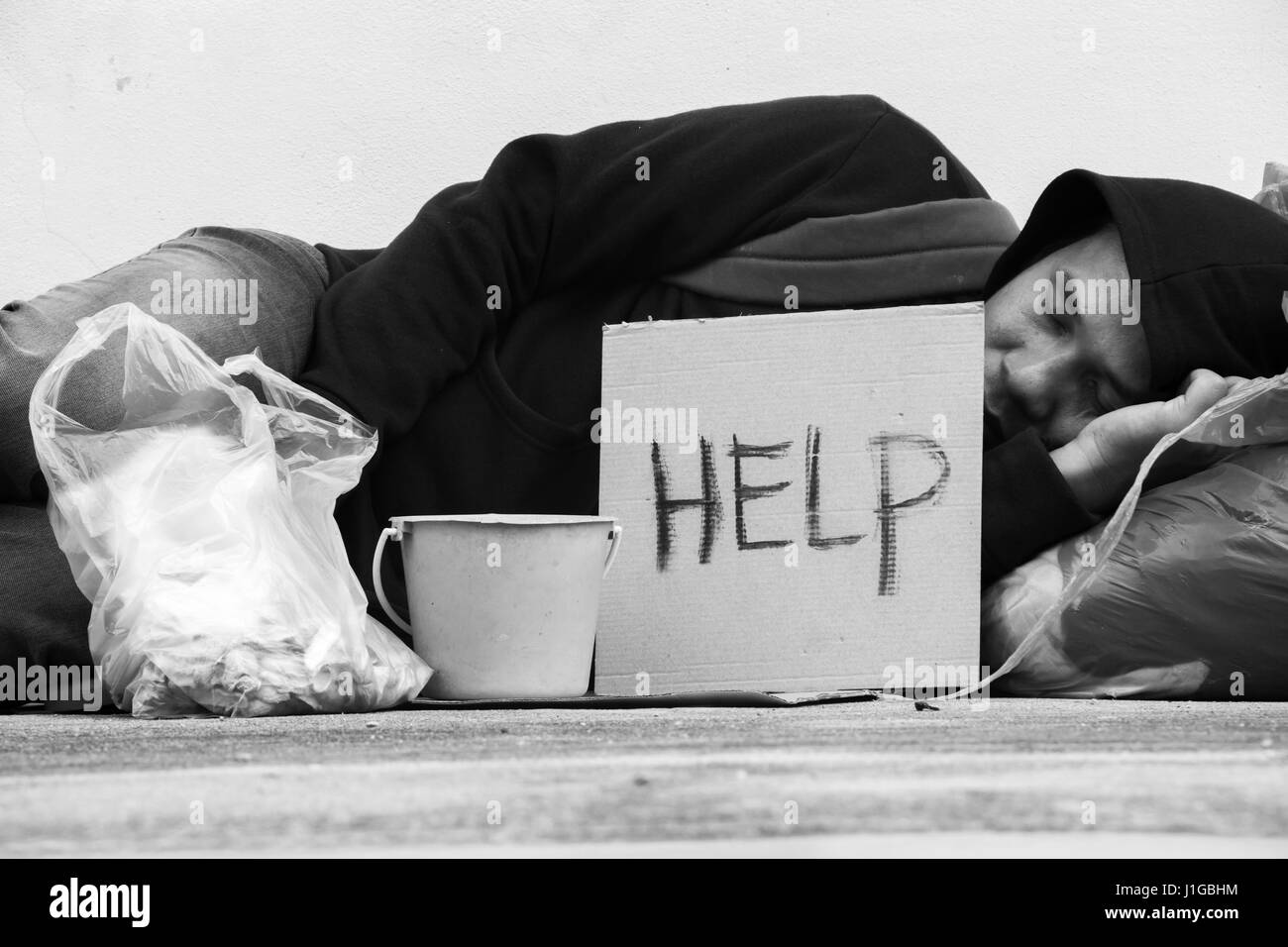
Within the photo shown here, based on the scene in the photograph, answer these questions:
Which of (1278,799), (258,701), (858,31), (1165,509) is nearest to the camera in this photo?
(1278,799)

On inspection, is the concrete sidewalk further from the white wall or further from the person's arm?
the white wall

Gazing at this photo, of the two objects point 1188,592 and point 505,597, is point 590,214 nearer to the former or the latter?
point 505,597

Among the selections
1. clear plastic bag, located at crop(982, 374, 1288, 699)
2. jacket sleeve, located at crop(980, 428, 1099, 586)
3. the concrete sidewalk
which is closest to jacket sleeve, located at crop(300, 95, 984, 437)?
jacket sleeve, located at crop(980, 428, 1099, 586)

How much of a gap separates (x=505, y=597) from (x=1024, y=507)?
50 cm

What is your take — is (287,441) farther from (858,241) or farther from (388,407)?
(858,241)

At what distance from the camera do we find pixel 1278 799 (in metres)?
0.48

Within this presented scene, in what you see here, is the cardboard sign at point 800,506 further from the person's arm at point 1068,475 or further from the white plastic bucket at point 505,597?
the white plastic bucket at point 505,597

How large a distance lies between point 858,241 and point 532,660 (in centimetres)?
58

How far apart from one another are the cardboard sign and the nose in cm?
9

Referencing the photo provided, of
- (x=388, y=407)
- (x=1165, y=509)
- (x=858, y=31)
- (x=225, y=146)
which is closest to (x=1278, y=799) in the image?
(x=1165, y=509)

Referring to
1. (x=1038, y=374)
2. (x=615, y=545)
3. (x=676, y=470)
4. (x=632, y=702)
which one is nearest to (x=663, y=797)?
(x=632, y=702)

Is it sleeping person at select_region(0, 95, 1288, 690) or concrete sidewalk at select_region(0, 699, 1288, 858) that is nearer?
concrete sidewalk at select_region(0, 699, 1288, 858)

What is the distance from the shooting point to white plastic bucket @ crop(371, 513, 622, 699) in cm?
107

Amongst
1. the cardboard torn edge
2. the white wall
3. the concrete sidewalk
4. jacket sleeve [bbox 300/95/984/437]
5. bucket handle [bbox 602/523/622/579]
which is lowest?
the cardboard torn edge
